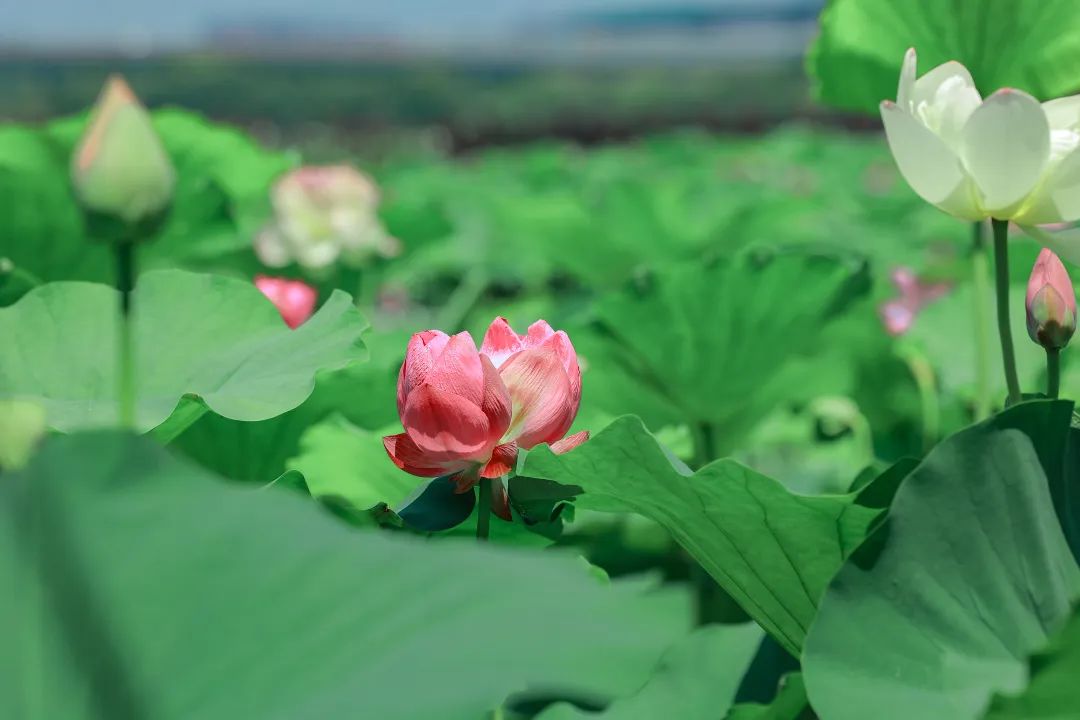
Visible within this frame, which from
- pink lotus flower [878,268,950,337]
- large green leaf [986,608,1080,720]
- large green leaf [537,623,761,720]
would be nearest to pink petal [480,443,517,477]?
large green leaf [537,623,761,720]

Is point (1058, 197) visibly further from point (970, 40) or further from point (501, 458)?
point (501, 458)

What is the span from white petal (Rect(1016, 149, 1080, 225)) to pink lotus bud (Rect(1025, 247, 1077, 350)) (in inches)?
1.0

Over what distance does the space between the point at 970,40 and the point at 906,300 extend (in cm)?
73

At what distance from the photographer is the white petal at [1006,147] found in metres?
0.55

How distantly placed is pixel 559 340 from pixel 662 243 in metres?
1.50

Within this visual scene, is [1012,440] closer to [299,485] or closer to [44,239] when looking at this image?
[299,485]

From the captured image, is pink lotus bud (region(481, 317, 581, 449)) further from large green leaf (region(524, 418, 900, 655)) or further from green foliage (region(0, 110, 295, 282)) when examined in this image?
green foliage (region(0, 110, 295, 282))

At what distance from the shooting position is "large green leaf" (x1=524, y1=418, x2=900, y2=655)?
0.50 meters

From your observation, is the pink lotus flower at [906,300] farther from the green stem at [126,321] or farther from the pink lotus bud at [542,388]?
the green stem at [126,321]

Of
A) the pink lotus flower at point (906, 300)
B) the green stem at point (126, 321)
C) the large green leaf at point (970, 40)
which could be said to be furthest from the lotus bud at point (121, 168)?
the pink lotus flower at point (906, 300)

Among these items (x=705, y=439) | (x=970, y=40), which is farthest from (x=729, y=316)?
(x=970, y=40)

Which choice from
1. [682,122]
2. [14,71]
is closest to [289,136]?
[682,122]

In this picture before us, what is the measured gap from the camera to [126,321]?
16.4 inches

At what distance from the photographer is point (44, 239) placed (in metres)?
1.13
